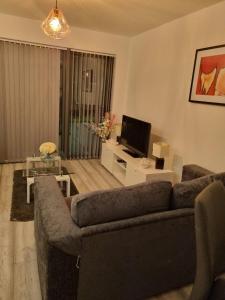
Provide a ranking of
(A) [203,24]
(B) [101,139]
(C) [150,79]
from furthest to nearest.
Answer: (B) [101,139] → (C) [150,79] → (A) [203,24]

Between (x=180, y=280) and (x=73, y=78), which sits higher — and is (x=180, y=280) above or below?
below

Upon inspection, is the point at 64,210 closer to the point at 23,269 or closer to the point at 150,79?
the point at 23,269

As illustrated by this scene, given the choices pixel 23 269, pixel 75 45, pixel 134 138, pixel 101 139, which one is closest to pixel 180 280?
pixel 23 269

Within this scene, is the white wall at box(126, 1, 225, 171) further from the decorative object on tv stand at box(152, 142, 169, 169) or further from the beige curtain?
the beige curtain

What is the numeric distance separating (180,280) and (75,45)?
4.22 metres

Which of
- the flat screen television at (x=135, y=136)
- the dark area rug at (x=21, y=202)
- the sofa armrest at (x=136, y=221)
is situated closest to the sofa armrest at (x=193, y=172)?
the flat screen television at (x=135, y=136)

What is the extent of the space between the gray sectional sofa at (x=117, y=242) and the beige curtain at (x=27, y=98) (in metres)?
3.15

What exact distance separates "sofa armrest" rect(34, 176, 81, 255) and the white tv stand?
1.71 metres

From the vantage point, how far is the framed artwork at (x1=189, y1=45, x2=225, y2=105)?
2.87 m

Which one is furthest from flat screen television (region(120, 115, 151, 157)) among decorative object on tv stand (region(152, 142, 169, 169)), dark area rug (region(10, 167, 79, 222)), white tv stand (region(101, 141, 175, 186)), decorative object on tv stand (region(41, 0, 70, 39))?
decorative object on tv stand (region(41, 0, 70, 39))

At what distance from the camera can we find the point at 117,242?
4.87 ft

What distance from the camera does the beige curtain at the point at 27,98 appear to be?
434cm

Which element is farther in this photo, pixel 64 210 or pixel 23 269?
pixel 23 269

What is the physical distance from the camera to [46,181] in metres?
2.14
